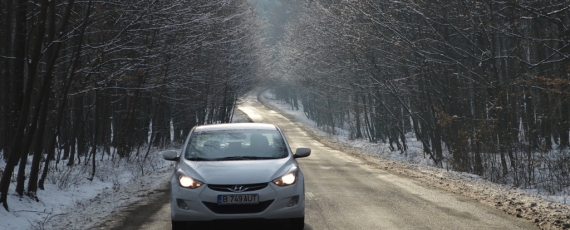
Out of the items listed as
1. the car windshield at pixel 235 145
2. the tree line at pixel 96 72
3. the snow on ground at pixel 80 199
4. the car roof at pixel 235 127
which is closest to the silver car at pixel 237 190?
the car windshield at pixel 235 145

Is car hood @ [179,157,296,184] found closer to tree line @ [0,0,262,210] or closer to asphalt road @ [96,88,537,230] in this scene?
asphalt road @ [96,88,537,230]

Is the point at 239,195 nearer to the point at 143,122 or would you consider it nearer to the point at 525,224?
the point at 525,224

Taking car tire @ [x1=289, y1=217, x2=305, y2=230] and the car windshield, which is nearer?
car tire @ [x1=289, y1=217, x2=305, y2=230]

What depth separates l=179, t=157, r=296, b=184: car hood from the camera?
25.9 feet

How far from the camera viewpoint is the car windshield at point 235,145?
29.9 feet

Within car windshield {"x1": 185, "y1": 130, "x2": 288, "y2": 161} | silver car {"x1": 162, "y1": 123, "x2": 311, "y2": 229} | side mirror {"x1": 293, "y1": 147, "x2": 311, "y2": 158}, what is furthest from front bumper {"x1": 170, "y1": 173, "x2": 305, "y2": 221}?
side mirror {"x1": 293, "y1": 147, "x2": 311, "y2": 158}

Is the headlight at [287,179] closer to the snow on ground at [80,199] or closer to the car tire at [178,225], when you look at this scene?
the car tire at [178,225]

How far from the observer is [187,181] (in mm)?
A: 8070

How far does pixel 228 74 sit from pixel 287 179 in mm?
35944

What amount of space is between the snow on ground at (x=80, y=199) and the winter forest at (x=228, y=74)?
0.43 metres

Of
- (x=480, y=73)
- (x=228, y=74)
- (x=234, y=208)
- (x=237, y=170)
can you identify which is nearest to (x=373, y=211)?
(x=237, y=170)

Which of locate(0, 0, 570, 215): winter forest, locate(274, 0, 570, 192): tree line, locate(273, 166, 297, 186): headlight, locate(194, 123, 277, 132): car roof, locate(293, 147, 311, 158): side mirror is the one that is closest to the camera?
locate(273, 166, 297, 186): headlight

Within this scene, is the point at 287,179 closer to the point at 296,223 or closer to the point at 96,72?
the point at 296,223

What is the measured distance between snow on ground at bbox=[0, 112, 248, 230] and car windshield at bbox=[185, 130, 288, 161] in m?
1.96
